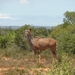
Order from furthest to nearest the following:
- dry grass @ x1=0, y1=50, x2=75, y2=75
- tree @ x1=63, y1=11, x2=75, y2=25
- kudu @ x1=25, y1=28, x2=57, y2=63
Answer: tree @ x1=63, y1=11, x2=75, y2=25
kudu @ x1=25, y1=28, x2=57, y2=63
dry grass @ x1=0, y1=50, x2=75, y2=75

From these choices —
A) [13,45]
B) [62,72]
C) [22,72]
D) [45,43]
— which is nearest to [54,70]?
[62,72]

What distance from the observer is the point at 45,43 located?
54.7 ft

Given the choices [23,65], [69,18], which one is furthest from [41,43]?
[69,18]

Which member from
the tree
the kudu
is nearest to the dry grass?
the kudu

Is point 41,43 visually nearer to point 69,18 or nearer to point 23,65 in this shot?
point 23,65

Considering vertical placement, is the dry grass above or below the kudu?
below

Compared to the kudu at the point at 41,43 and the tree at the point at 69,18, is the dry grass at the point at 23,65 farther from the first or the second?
the tree at the point at 69,18

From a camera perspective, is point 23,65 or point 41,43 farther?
point 41,43

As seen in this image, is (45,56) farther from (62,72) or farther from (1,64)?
(62,72)

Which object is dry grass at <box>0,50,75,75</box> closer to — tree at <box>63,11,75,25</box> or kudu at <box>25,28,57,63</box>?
kudu at <box>25,28,57,63</box>

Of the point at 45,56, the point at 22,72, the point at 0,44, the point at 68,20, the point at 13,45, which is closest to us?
the point at 22,72

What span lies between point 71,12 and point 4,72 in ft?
143

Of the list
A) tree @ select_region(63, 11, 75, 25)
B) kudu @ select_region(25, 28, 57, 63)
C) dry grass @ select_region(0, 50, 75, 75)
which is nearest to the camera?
dry grass @ select_region(0, 50, 75, 75)

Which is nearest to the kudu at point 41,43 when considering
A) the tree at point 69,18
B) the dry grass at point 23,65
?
the dry grass at point 23,65
